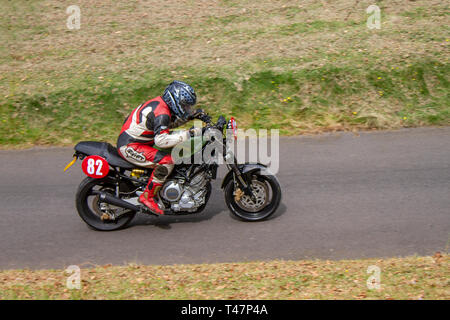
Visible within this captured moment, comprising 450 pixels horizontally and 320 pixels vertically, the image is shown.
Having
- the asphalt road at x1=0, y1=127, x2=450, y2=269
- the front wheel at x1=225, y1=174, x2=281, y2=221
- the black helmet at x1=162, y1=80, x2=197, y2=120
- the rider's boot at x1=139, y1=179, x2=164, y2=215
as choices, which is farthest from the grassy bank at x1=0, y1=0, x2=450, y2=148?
the black helmet at x1=162, y1=80, x2=197, y2=120

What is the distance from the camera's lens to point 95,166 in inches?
276

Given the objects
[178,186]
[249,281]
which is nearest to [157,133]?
[178,186]

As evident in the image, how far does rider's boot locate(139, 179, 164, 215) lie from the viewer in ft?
23.7

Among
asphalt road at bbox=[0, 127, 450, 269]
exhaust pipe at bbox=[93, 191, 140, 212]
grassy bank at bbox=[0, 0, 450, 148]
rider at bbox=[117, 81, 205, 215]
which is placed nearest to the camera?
asphalt road at bbox=[0, 127, 450, 269]

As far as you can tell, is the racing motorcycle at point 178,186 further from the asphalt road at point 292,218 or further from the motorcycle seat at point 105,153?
the asphalt road at point 292,218

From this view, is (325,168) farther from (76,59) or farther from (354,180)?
(76,59)

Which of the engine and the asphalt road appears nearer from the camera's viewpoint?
the asphalt road

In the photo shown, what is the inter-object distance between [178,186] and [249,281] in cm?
197

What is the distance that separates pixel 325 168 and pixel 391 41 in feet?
16.8

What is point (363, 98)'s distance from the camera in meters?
11.2

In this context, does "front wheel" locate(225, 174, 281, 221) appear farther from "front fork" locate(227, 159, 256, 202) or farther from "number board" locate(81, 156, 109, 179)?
"number board" locate(81, 156, 109, 179)

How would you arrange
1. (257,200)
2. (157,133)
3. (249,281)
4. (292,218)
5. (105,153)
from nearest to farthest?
1. (249,281)
2. (157,133)
3. (105,153)
4. (257,200)
5. (292,218)

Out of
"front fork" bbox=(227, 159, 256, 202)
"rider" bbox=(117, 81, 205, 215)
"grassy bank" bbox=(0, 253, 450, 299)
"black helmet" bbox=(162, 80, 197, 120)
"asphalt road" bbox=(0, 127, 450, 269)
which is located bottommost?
"grassy bank" bbox=(0, 253, 450, 299)

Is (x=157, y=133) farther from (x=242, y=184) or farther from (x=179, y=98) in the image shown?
(x=242, y=184)
